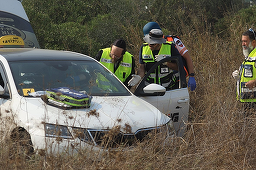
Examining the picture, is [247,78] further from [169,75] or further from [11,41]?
[11,41]

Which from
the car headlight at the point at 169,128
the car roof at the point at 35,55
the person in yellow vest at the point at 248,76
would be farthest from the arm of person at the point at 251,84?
the car roof at the point at 35,55

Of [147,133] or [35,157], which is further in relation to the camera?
[147,133]

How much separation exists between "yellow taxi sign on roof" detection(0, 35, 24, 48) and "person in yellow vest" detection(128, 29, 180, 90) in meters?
2.18

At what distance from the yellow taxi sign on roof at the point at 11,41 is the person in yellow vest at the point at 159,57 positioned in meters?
2.18

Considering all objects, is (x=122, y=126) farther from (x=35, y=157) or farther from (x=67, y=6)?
(x=67, y=6)

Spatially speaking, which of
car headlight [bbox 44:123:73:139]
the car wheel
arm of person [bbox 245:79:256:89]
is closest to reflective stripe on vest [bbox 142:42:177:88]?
arm of person [bbox 245:79:256:89]

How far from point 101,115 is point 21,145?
85 cm

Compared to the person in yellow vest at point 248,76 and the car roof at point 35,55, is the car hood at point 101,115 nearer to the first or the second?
the car roof at point 35,55

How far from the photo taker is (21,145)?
355 cm

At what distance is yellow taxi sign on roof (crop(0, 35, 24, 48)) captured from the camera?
21.1 feet

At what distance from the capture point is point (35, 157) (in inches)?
139

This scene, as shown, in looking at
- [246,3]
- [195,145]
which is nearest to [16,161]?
[195,145]

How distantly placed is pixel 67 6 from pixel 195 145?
375 inches

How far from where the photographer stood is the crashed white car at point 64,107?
3.69 metres
